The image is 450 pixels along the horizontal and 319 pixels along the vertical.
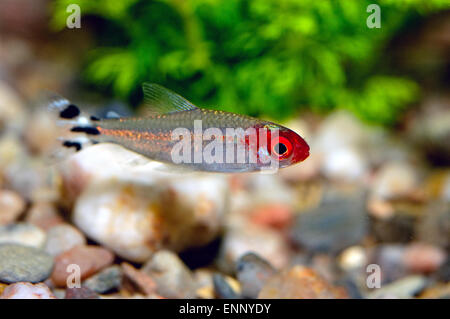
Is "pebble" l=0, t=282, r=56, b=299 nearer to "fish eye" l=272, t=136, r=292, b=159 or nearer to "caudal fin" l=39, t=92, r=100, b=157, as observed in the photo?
"caudal fin" l=39, t=92, r=100, b=157

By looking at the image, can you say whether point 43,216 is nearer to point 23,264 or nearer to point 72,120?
point 23,264

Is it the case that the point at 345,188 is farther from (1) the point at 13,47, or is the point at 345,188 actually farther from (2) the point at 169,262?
(1) the point at 13,47

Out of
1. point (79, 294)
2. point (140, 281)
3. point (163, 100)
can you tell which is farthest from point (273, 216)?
point (79, 294)

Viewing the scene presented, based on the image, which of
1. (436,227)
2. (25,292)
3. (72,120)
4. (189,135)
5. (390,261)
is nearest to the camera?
(25,292)

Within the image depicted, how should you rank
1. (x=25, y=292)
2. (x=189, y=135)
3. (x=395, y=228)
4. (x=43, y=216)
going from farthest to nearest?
(x=395, y=228) → (x=43, y=216) → (x=189, y=135) → (x=25, y=292)

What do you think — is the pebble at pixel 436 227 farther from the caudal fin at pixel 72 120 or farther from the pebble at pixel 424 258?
the caudal fin at pixel 72 120

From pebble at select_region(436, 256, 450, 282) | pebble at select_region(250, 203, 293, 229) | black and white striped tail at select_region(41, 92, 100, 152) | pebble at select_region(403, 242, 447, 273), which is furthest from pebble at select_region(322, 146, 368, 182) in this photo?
black and white striped tail at select_region(41, 92, 100, 152)
